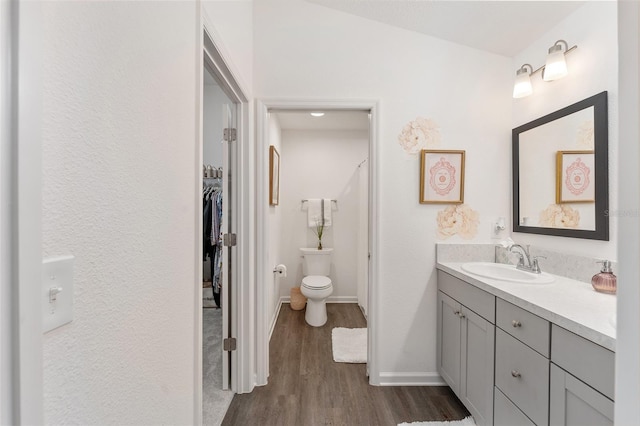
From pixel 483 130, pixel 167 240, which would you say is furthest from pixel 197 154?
pixel 483 130

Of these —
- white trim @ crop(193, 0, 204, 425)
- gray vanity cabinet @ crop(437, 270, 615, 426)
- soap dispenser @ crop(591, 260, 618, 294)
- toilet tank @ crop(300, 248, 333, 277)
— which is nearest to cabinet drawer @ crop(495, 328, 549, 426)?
gray vanity cabinet @ crop(437, 270, 615, 426)

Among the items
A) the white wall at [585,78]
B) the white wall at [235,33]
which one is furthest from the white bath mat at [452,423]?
the white wall at [235,33]

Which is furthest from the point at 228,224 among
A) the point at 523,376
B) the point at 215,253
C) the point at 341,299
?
the point at 341,299

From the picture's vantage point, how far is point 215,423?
5.17ft

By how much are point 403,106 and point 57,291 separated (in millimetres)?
2041

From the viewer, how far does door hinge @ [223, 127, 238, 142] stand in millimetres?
1865

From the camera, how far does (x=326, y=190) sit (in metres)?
3.75

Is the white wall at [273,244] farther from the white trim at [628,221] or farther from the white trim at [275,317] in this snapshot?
the white trim at [628,221]

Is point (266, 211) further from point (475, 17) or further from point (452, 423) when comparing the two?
point (475, 17)

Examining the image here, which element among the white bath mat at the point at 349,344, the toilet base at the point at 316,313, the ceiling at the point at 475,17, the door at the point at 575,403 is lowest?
the white bath mat at the point at 349,344

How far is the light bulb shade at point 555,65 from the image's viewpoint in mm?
1568

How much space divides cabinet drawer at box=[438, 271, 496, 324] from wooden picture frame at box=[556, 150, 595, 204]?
29.1 inches

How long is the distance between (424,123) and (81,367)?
2106 millimetres

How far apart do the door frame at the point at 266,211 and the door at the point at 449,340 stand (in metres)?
0.44
